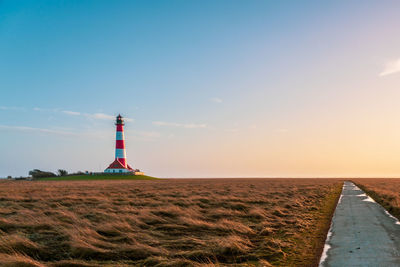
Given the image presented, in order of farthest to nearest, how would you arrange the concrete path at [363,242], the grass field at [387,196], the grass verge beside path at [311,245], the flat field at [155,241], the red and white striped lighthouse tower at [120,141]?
the red and white striped lighthouse tower at [120,141] → the grass field at [387,196] → the flat field at [155,241] → the grass verge beside path at [311,245] → the concrete path at [363,242]

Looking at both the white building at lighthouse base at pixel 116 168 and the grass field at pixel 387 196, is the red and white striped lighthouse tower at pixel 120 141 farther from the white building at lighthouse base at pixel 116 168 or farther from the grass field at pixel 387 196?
the grass field at pixel 387 196

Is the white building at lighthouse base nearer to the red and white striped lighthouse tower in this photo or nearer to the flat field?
the red and white striped lighthouse tower

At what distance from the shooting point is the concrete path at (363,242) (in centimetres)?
849

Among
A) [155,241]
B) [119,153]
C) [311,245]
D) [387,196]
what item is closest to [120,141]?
[119,153]

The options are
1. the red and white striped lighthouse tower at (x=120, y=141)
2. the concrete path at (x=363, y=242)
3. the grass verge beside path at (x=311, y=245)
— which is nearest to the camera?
the concrete path at (x=363, y=242)

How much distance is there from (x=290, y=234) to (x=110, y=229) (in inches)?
282

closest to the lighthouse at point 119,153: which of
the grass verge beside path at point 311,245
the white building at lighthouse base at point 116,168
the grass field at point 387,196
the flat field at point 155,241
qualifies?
the white building at lighthouse base at point 116,168

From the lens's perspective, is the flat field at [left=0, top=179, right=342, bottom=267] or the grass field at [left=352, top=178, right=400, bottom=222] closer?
the flat field at [left=0, top=179, right=342, bottom=267]

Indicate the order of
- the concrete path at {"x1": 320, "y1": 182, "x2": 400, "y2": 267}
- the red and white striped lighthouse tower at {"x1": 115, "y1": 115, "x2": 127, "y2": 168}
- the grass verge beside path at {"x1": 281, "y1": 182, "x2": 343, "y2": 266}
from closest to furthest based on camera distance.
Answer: the concrete path at {"x1": 320, "y1": 182, "x2": 400, "y2": 267} < the grass verge beside path at {"x1": 281, "y1": 182, "x2": 343, "y2": 266} < the red and white striped lighthouse tower at {"x1": 115, "y1": 115, "x2": 127, "y2": 168}

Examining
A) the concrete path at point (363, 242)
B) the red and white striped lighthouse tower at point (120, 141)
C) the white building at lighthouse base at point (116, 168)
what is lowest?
the concrete path at point (363, 242)

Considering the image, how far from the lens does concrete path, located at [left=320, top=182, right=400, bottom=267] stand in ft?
27.9

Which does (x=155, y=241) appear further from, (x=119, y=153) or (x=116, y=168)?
(x=116, y=168)

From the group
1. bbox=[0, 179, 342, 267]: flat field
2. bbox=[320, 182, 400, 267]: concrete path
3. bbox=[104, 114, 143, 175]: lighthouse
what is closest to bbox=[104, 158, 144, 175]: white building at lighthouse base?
bbox=[104, 114, 143, 175]: lighthouse

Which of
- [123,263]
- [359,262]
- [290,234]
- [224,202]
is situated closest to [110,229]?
[123,263]
